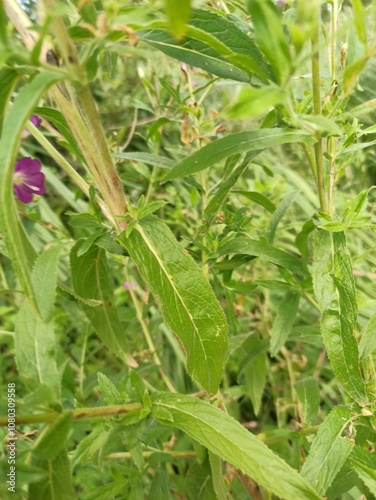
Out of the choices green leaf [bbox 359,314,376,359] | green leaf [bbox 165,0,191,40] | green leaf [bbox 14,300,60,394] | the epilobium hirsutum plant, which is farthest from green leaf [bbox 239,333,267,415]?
green leaf [bbox 165,0,191,40]

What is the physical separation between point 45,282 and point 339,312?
296 mm

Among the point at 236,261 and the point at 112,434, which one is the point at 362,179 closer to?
the point at 236,261

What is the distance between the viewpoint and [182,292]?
0.51m

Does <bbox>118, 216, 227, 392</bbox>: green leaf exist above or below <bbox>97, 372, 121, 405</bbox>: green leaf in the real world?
above

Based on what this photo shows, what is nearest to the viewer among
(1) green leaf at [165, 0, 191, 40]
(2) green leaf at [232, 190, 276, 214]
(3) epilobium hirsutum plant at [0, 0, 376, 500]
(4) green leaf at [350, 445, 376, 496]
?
(1) green leaf at [165, 0, 191, 40]

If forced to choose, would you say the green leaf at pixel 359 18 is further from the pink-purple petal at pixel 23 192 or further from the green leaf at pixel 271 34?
the pink-purple petal at pixel 23 192

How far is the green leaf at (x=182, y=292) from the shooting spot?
0.51 m

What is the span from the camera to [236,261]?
2.19 feet

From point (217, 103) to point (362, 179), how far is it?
0.64 m

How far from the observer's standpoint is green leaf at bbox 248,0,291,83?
33 centimetres

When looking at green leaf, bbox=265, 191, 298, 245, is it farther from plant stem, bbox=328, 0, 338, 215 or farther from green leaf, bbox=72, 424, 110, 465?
green leaf, bbox=72, 424, 110, 465

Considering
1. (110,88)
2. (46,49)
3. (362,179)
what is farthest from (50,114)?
(110,88)

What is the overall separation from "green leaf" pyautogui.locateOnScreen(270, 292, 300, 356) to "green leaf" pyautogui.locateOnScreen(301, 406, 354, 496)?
0.48 ft

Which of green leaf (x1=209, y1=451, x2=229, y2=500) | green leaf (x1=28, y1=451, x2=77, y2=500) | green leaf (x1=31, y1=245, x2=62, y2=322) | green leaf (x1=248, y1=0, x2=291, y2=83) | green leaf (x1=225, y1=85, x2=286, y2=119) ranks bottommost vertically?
green leaf (x1=209, y1=451, x2=229, y2=500)
